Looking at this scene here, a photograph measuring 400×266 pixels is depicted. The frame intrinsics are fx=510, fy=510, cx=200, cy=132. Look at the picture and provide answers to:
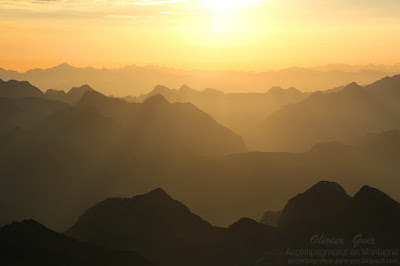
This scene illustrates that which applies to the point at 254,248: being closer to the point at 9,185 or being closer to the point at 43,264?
the point at 43,264

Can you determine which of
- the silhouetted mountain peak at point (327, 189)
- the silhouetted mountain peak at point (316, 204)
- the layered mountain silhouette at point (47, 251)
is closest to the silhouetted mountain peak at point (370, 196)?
the silhouetted mountain peak at point (316, 204)

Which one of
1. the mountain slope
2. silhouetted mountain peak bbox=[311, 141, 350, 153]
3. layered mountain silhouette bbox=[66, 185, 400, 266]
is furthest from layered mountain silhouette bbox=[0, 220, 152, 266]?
silhouetted mountain peak bbox=[311, 141, 350, 153]

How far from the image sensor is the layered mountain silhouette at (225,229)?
289 ft

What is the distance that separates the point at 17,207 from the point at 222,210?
65.0 m

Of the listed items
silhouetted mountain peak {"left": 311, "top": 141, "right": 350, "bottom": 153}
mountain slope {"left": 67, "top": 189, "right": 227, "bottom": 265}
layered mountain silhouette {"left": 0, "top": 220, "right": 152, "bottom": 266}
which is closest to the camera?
layered mountain silhouette {"left": 0, "top": 220, "right": 152, "bottom": 266}

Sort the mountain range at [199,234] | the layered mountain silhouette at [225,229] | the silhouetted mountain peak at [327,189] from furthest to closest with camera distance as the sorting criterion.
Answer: the silhouetted mountain peak at [327,189] → the layered mountain silhouette at [225,229] → the mountain range at [199,234]

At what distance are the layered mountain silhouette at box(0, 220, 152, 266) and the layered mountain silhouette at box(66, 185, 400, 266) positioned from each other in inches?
542

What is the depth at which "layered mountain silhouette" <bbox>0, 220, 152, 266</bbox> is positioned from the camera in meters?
72.6

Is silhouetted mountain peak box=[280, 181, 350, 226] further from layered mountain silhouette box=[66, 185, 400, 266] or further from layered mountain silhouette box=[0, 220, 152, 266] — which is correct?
layered mountain silhouette box=[0, 220, 152, 266]

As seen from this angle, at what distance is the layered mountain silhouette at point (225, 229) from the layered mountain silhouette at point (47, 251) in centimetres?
1378

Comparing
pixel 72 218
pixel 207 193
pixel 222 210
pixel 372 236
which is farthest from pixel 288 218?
pixel 72 218

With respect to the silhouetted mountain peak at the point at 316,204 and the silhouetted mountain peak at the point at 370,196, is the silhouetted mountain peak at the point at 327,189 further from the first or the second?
the silhouetted mountain peak at the point at 370,196

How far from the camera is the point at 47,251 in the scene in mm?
74750

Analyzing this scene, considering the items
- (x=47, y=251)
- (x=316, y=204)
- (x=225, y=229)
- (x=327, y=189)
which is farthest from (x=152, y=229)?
(x=327, y=189)
